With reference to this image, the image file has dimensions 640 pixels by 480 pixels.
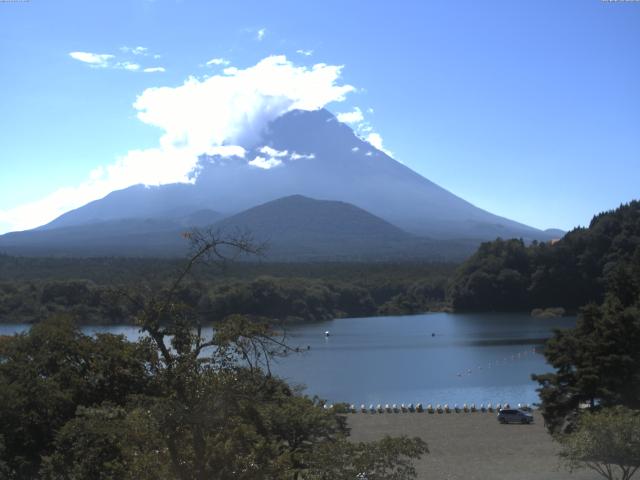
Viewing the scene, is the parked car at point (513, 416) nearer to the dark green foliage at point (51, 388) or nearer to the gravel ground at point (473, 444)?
the gravel ground at point (473, 444)

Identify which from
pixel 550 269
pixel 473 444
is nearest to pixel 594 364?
pixel 473 444

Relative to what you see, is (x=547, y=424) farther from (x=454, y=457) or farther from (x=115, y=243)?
(x=115, y=243)

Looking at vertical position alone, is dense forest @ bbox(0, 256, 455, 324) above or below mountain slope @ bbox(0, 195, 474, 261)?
below

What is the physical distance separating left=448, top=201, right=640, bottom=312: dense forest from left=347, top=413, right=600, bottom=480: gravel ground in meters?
36.5

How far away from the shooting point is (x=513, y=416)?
64.0 ft

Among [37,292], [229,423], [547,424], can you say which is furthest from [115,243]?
[229,423]

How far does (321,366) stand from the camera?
33.2 m

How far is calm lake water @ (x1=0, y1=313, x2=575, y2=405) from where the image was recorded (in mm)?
26719

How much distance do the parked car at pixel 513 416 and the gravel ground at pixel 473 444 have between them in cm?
22

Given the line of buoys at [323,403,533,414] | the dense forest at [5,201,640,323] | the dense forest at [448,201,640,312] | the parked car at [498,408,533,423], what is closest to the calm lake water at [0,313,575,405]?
the line of buoys at [323,403,533,414]

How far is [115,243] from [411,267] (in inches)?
2171

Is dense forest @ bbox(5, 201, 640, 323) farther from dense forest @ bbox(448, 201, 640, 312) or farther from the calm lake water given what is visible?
the calm lake water

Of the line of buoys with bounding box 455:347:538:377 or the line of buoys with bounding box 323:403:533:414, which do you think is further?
the line of buoys with bounding box 455:347:538:377

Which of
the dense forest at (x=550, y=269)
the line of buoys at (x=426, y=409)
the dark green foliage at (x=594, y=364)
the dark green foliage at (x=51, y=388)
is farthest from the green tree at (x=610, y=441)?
the dense forest at (x=550, y=269)
